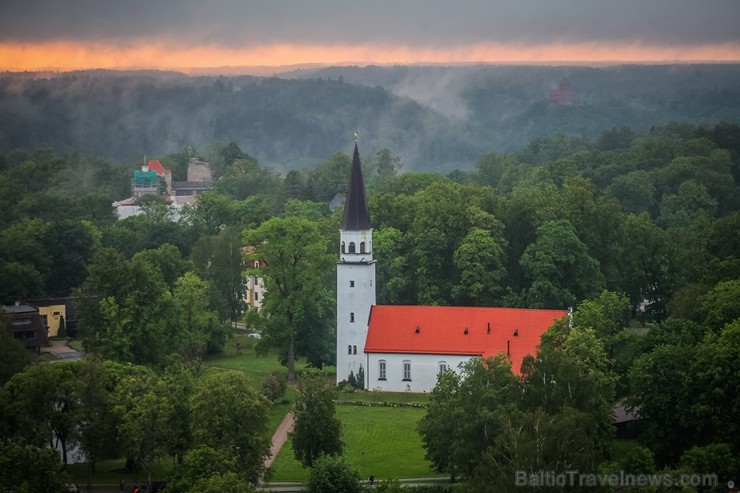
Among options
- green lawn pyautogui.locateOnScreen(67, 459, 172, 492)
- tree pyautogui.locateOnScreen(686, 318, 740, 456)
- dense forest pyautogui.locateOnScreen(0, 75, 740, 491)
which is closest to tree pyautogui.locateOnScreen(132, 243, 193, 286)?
dense forest pyautogui.locateOnScreen(0, 75, 740, 491)

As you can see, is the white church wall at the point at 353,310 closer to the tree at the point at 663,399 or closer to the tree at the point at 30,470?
the tree at the point at 663,399

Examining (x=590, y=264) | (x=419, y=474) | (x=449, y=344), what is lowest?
(x=419, y=474)

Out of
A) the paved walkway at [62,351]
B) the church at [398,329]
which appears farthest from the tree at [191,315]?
the church at [398,329]

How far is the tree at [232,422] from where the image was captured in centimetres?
5497

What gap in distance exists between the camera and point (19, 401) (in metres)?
58.1

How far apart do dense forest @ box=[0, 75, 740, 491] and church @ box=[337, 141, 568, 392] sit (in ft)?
15.8

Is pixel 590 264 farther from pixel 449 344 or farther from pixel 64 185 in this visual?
pixel 64 185

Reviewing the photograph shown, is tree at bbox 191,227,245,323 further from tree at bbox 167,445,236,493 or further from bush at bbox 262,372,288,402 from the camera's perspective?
tree at bbox 167,445,236,493

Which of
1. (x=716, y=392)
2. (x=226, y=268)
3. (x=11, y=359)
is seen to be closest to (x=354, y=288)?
(x=11, y=359)

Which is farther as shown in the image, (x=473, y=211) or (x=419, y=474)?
(x=473, y=211)

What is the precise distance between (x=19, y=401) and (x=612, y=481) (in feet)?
78.2

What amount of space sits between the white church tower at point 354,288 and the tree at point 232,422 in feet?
64.3

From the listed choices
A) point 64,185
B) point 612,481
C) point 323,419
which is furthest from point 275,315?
point 64,185

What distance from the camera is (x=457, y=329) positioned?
74938mm
